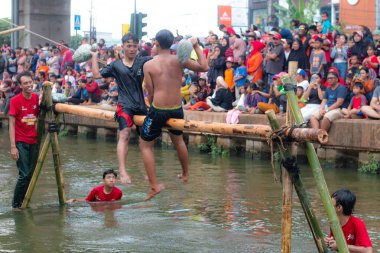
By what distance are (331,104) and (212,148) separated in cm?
424

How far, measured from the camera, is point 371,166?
1689 cm

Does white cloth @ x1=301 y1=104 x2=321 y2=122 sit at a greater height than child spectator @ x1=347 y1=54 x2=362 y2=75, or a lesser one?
lesser

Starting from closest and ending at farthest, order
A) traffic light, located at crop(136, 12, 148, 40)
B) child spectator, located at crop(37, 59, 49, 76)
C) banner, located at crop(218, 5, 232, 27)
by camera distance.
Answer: traffic light, located at crop(136, 12, 148, 40) → child spectator, located at crop(37, 59, 49, 76) → banner, located at crop(218, 5, 232, 27)

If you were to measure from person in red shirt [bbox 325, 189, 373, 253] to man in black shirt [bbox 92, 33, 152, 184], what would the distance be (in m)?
3.15

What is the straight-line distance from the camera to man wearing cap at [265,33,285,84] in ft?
65.5

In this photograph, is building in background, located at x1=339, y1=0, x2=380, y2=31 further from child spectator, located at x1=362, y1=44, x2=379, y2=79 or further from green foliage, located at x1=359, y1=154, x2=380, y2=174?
green foliage, located at x1=359, y1=154, x2=380, y2=174

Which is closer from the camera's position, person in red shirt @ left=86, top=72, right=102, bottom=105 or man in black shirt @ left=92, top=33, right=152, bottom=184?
man in black shirt @ left=92, top=33, right=152, bottom=184

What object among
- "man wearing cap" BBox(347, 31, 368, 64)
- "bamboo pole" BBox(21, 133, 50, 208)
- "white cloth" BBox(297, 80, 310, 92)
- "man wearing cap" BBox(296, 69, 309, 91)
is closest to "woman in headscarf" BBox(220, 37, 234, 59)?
"man wearing cap" BBox(296, 69, 309, 91)

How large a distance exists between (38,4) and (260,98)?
754 inches

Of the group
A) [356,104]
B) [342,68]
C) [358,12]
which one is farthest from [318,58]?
[358,12]

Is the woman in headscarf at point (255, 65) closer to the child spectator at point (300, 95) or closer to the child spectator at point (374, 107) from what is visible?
the child spectator at point (300, 95)

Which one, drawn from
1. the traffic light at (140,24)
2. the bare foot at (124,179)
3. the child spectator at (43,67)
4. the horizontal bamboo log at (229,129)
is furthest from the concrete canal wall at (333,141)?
the child spectator at (43,67)

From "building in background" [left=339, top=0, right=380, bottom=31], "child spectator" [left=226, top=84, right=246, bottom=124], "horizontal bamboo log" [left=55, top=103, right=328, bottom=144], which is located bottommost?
"child spectator" [left=226, top=84, right=246, bottom=124]

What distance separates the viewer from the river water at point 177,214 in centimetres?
1023
